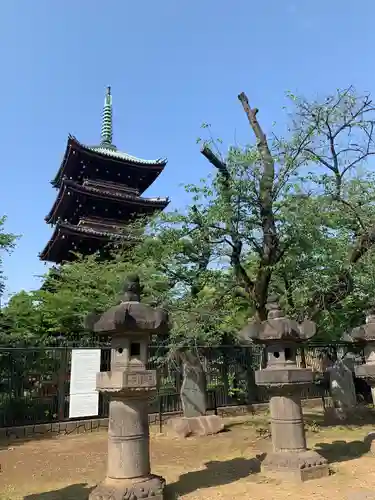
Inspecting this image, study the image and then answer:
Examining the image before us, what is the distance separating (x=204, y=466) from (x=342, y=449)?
2849 millimetres

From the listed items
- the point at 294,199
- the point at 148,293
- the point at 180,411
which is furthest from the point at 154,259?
the point at 180,411

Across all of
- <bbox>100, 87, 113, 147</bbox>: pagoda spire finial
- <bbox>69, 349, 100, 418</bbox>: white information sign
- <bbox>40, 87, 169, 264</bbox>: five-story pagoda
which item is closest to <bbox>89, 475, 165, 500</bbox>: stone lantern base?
<bbox>69, 349, 100, 418</bbox>: white information sign

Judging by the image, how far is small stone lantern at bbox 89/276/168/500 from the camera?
5.08 m

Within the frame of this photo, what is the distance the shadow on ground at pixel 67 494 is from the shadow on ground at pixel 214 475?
1.20 meters

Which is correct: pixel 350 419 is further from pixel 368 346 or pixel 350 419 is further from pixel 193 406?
pixel 368 346

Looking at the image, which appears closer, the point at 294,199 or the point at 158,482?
the point at 158,482

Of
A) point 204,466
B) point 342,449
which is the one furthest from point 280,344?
point 342,449

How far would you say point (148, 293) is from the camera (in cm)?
1155

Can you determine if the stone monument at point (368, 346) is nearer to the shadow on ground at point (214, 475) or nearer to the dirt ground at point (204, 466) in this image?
the dirt ground at point (204, 466)

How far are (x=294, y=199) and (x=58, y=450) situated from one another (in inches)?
304

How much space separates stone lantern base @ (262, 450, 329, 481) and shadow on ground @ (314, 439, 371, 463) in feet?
3.77

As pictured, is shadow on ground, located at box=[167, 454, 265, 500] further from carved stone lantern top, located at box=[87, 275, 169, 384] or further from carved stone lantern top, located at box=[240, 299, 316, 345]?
carved stone lantern top, located at box=[240, 299, 316, 345]

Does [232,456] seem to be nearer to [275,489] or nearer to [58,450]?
[275,489]

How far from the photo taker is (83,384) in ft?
32.6
